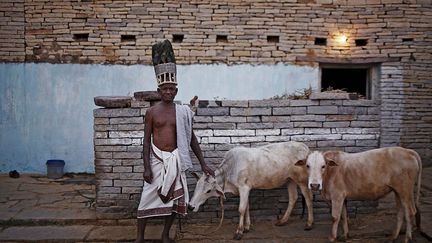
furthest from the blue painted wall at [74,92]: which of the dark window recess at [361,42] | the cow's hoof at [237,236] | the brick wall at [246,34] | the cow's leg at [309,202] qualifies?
the cow's hoof at [237,236]

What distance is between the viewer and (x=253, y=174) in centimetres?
502

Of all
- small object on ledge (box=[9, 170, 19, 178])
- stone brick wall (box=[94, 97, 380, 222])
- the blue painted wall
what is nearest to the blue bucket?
the blue painted wall

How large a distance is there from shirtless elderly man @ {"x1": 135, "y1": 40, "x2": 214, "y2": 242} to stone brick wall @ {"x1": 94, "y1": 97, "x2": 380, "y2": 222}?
108 cm

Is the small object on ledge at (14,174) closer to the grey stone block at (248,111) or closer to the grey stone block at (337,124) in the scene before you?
the grey stone block at (248,111)

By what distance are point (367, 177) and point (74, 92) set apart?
6904 millimetres

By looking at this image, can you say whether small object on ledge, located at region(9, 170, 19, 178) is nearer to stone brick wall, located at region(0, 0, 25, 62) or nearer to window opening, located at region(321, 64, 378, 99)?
stone brick wall, located at region(0, 0, 25, 62)

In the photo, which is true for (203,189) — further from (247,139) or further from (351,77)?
(351,77)

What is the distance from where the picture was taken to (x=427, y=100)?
9.20 m

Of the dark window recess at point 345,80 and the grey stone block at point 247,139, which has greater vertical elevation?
the dark window recess at point 345,80

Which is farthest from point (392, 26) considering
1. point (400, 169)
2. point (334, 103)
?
point (400, 169)

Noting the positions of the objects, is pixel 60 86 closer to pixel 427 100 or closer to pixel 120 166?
pixel 120 166

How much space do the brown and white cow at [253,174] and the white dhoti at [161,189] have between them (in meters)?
0.50

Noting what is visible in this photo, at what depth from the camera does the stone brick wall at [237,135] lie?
5.43m

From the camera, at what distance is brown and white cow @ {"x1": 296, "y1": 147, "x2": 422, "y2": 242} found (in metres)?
4.50
